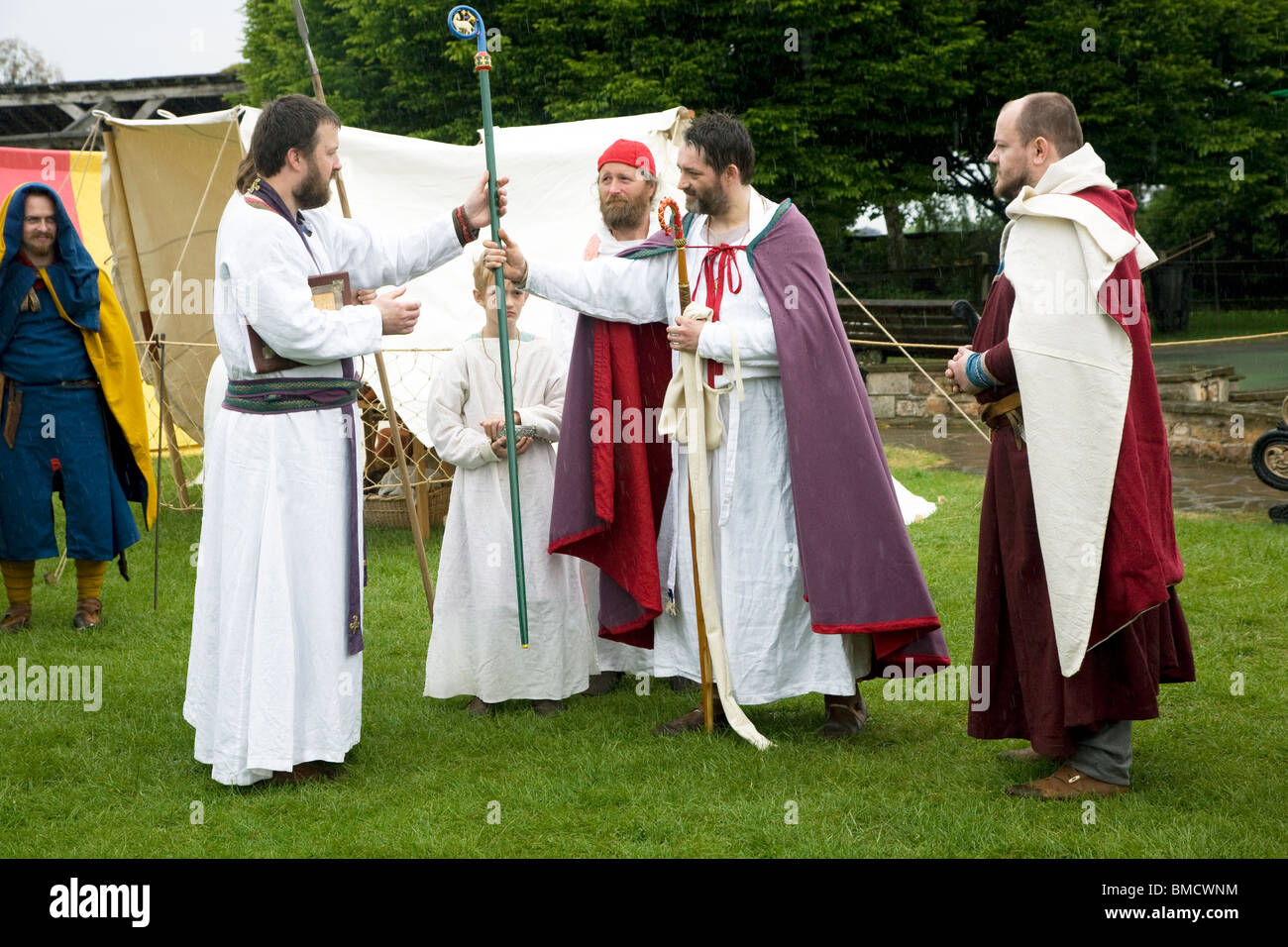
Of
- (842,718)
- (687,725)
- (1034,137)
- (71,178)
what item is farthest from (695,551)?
(71,178)

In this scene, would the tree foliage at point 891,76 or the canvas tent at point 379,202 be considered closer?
the canvas tent at point 379,202

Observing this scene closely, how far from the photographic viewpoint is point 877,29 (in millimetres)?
19219

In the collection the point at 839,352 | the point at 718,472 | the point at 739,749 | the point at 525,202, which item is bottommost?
the point at 739,749

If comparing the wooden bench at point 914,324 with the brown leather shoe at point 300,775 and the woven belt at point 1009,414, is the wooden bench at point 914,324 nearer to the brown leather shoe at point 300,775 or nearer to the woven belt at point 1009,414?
the woven belt at point 1009,414

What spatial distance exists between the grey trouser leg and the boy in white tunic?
204 cm

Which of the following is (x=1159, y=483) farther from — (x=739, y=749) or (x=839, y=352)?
(x=739, y=749)

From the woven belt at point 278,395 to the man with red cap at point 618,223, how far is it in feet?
3.95

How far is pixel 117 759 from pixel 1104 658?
131 inches

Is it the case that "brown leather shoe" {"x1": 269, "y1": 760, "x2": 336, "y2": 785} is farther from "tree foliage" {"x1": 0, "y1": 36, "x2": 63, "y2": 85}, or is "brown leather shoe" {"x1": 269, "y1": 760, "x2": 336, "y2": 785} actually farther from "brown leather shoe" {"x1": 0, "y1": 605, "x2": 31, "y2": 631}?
"tree foliage" {"x1": 0, "y1": 36, "x2": 63, "y2": 85}

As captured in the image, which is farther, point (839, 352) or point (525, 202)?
point (525, 202)

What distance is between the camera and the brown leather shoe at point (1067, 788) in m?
3.91

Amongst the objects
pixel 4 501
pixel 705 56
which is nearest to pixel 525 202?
pixel 4 501

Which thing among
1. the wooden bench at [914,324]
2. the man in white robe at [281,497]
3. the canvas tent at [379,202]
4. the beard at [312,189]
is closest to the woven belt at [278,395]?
the man in white robe at [281,497]

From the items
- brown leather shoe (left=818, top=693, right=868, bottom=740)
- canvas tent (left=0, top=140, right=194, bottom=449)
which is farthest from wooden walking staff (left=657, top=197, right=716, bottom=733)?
canvas tent (left=0, top=140, right=194, bottom=449)
